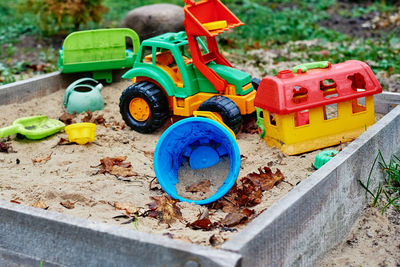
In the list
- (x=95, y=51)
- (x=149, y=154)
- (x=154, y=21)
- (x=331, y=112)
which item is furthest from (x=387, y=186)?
(x=154, y=21)

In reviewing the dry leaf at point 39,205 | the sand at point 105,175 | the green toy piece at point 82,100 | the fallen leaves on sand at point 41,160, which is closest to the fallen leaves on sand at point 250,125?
the sand at point 105,175

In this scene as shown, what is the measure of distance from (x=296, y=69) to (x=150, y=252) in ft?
6.60

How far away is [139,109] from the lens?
4207mm

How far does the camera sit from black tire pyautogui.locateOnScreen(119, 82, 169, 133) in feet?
13.4

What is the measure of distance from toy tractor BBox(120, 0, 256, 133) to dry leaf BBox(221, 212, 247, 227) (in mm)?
1194

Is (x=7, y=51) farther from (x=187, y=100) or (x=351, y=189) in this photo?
(x=351, y=189)

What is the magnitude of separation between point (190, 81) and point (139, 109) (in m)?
0.48

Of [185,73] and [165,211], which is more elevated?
[185,73]

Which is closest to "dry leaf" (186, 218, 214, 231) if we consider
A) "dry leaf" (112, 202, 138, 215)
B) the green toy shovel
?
"dry leaf" (112, 202, 138, 215)

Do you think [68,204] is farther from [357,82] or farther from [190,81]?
[357,82]

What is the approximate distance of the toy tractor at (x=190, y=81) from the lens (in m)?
3.92

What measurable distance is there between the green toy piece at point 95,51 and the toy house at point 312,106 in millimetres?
1825

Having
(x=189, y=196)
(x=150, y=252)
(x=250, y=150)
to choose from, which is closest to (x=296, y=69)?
(x=250, y=150)

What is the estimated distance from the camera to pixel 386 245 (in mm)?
2777
